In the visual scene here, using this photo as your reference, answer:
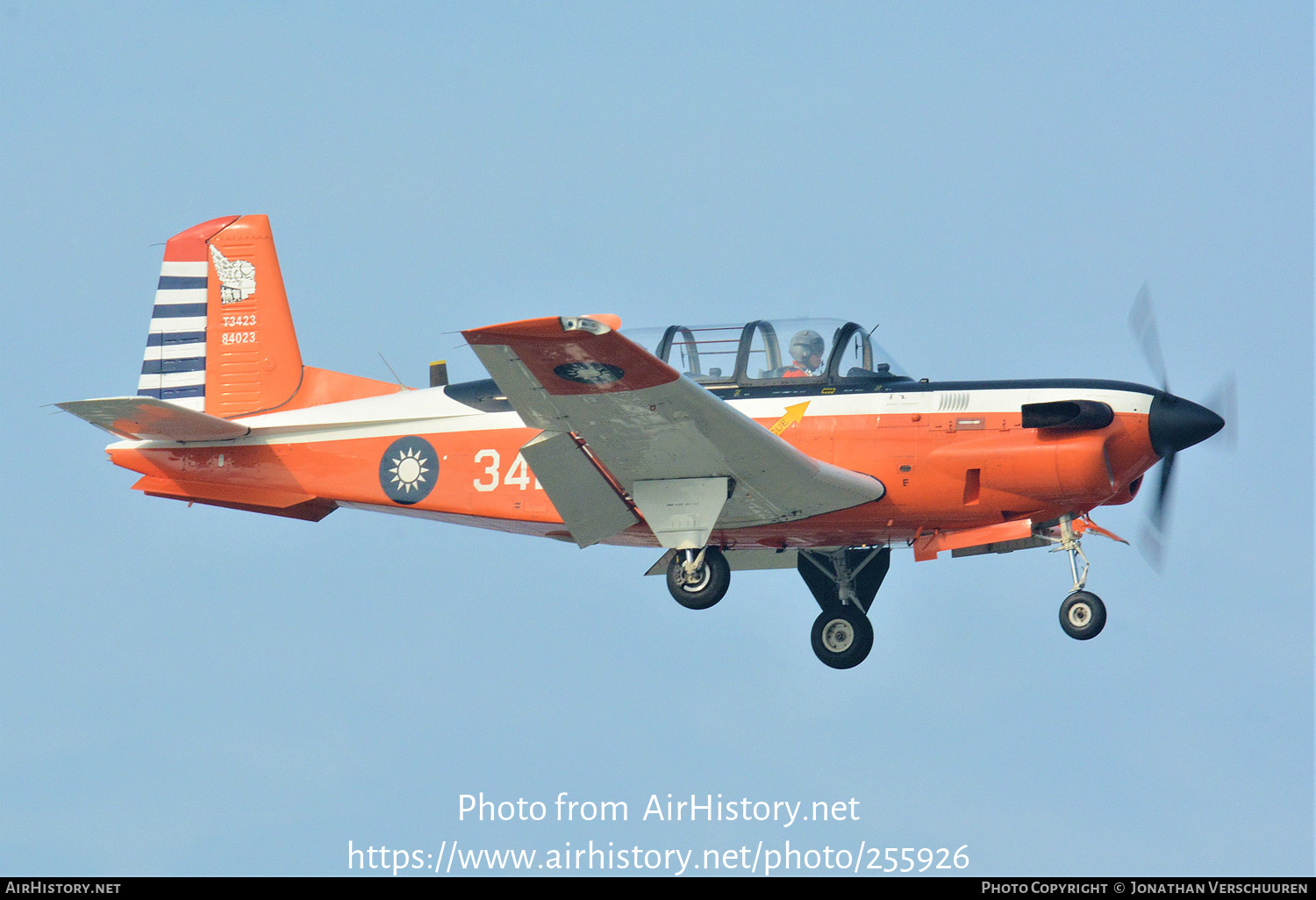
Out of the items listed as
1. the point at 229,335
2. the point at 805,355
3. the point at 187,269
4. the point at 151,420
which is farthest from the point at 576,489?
the point at 187,269

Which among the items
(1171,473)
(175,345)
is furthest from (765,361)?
(175,345)

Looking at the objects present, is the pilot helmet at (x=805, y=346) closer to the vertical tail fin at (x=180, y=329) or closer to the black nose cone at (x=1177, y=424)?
the black nose cone at (x=1177, y=424)

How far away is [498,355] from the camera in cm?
1225

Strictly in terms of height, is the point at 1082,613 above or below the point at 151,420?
below

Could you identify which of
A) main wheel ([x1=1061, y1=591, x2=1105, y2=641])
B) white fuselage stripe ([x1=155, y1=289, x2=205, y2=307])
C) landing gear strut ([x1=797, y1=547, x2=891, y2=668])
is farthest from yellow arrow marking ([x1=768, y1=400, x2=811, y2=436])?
white fuselage stripe ([x1=155, y1=289, x2=205, y2=307])

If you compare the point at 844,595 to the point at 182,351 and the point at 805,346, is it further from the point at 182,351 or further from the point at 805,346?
the point at 182,351

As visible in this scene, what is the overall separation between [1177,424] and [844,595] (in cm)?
424

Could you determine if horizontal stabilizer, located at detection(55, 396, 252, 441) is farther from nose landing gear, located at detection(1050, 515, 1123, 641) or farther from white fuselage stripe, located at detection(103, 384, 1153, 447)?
nose landing gear, located at detection(1050, 515, 1123, 641)

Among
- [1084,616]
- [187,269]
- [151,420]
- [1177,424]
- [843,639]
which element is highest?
[187,269]

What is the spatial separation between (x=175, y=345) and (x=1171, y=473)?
10939mm

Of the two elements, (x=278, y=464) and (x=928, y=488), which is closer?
(x=928, y=488)

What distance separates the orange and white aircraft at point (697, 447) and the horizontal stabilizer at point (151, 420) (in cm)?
3

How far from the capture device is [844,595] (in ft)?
55.0
